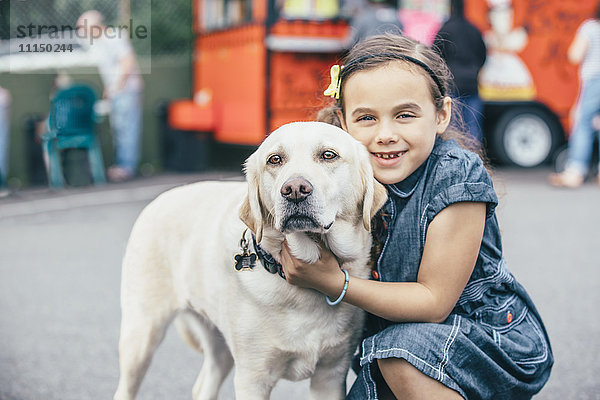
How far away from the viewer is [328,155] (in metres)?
2.18

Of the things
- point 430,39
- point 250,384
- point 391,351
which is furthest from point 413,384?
point 430,39

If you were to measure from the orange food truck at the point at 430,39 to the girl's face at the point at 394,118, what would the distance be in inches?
268

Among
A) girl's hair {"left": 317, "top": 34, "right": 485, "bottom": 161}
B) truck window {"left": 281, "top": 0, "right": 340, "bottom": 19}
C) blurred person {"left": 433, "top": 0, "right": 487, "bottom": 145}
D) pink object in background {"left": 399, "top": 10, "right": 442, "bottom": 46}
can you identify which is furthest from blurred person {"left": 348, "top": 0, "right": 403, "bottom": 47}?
girl's hair {"left": 317, "top": 34, "right": 485, "bottom": 161}

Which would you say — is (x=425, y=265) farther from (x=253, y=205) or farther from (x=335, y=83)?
(x=335, y=83)

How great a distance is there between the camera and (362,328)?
96.0 inches

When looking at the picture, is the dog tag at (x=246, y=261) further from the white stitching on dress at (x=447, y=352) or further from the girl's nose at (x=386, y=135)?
the white stitching on dress at (x=447, y=352)

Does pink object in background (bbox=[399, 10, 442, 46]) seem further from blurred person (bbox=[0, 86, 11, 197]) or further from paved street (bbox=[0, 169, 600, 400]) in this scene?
blurred person (bbox=[0, 86, 11, 197])

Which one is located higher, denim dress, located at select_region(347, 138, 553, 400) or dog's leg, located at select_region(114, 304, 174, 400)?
denim dress, located at select_region(347, 138, 553, 400)

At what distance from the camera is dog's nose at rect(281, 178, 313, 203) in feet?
6.57

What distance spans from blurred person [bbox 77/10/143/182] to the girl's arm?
8.60 metres

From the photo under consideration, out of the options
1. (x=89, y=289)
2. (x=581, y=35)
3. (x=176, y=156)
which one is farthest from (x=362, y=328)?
(x=176, y=156)

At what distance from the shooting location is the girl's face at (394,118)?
7.53 feet

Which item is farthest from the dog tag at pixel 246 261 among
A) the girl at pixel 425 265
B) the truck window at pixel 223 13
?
the truck window at pixel 223 13

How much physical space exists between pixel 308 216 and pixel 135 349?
112 cm
